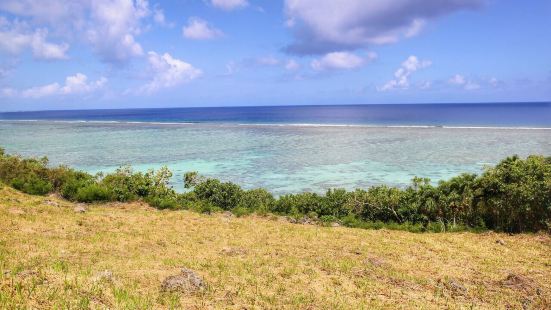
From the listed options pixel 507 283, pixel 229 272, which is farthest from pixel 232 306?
pixel 507 283

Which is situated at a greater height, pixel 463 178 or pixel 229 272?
pixel 463 178

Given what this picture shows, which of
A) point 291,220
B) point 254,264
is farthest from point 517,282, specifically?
point 291,220

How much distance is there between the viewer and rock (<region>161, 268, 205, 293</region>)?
7.74 meters

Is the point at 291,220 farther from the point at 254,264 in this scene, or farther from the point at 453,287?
the point at 453,287

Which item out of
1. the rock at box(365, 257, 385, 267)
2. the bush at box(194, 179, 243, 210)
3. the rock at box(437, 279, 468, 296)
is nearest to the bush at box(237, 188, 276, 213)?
the bush at box(194, 179, 243, 210)

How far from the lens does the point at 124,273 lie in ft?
27.5

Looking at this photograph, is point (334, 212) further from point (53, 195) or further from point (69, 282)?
point (53, 195)

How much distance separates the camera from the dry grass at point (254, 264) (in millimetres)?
7340

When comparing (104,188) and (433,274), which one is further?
(104,188)

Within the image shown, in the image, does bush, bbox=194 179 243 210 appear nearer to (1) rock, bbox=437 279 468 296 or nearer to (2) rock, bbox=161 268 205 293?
(2) rock, bbox=161 268 205 293

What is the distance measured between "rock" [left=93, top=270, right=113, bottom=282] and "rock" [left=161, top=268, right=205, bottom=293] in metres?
1.00

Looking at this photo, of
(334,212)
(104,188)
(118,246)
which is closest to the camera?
(118,246)

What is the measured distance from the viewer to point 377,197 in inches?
646

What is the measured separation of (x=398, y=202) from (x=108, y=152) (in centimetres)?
3352
